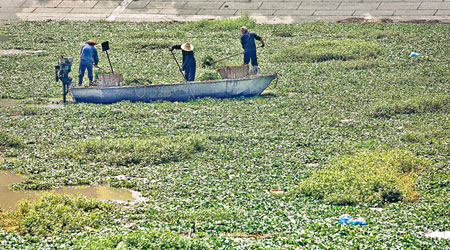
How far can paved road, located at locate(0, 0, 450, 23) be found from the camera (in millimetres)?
40875

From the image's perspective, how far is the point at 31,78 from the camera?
27469 millimetres

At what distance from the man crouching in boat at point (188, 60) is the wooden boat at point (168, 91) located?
1321mm

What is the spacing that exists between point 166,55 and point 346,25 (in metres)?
12.3

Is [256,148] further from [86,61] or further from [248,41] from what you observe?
[86,61]

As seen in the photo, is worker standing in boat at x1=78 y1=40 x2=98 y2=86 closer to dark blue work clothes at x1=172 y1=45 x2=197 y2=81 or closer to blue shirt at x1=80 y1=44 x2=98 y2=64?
blue shirt at x1=80 y1=44 x2=98 y2=64

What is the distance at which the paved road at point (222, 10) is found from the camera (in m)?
40.9

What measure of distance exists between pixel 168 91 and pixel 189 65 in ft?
5.65

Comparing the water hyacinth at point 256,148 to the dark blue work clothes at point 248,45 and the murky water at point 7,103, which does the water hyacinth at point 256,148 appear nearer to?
the murky water at point 7,103

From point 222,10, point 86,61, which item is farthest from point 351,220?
point 222,10

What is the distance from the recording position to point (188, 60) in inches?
→ 958

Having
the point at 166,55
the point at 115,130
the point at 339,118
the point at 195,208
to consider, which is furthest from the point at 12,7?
the point at 195,208

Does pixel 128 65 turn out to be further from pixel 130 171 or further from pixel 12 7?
pixel 12 7

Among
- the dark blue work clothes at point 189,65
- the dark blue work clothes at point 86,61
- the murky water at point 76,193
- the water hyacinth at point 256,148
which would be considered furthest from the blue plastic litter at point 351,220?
the dark blue work clothes at point 86,61

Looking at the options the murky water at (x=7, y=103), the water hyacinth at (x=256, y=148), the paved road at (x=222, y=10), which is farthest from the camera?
the paved road at (x=222, y=10)
